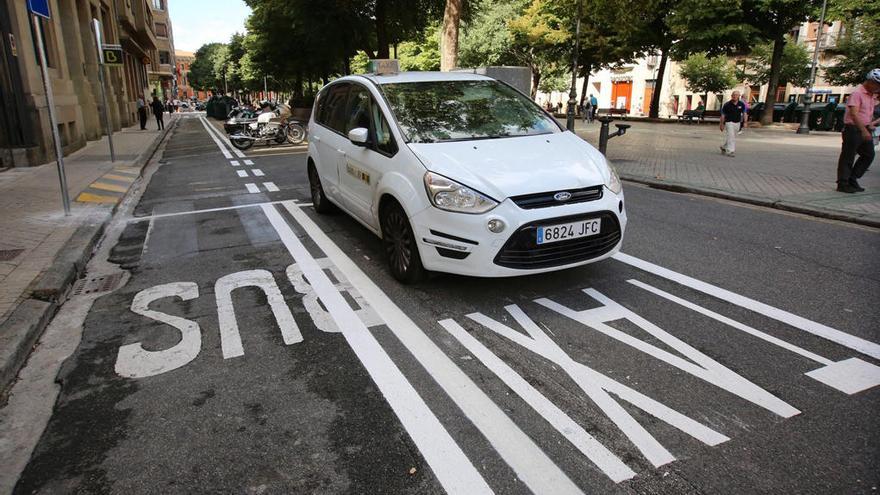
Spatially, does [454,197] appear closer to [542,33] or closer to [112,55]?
[112,55]

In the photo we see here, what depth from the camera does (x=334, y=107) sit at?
22.3 ft

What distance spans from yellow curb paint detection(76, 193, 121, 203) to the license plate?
7.94m

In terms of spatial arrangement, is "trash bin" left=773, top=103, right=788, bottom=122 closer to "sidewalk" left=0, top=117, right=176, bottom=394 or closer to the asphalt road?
the asphalt road

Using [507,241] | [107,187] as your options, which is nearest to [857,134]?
[507,241]

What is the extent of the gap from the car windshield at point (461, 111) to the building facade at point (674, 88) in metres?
42.5

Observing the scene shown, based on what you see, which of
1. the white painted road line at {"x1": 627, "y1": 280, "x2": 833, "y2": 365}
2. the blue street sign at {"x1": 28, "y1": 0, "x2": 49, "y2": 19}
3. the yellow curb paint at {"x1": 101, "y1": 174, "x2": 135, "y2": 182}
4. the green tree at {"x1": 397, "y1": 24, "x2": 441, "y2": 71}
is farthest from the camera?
the green tree at {"x1": 397, "y1": 24, "x2": 441, "y2": 71}

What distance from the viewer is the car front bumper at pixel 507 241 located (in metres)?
4.17

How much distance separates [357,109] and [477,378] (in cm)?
358

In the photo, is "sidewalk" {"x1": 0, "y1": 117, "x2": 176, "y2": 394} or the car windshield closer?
"sidewalk" {"x1": 0, "y1": 117, "x2": 176, "y2": 394}

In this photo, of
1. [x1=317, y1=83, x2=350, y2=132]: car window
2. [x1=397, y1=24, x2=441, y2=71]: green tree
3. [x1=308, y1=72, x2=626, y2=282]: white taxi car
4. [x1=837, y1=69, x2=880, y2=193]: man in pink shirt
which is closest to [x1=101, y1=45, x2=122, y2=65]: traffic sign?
[x1=317, y1=83, x2=350, y2=132]: car window

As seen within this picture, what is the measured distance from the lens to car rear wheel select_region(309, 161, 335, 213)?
763 cm

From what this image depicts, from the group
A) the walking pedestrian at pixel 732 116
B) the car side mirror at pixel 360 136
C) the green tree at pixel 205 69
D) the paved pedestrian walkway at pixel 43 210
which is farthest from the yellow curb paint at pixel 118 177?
the green tree at pixel 205 69

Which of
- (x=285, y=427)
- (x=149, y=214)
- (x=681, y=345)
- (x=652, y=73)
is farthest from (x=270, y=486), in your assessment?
(x=652, y=73)

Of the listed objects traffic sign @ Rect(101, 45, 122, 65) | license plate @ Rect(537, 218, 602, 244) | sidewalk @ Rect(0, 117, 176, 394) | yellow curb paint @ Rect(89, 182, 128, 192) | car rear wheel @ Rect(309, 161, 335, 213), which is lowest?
yellow curb paint @ Rect(89, 182, 128, 192)
